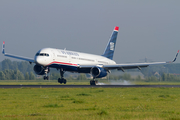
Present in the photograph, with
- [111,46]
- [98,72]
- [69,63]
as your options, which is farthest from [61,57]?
[111,46]

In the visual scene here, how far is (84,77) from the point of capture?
70.0 metres

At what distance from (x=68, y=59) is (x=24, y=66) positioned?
294ft

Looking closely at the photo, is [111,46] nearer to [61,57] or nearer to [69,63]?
[69,63]

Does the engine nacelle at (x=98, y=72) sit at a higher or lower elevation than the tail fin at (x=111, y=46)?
lower

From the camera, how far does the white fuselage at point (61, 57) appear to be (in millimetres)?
45938

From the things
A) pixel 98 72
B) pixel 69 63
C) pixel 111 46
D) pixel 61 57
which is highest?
pixel 111 46

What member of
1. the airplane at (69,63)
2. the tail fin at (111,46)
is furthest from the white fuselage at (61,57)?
the tail fin at (111,46)

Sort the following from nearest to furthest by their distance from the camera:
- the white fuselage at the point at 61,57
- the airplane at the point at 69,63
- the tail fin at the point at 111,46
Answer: the white fuselage at the point at 61,57 → the airplane at the point at 69,63 → the tail fin at the point at 111,46

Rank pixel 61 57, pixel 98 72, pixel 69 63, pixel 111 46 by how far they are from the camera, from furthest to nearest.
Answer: pixel 111 46, pixel 98 72, pixel 69 63, pixel 61 57

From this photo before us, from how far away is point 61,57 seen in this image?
4788 cm

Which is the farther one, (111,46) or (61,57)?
(111,46)

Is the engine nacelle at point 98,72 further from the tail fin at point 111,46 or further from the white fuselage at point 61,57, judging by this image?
the tail fin at point 111,46

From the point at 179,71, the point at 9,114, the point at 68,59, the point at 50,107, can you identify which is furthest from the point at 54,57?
the point at 179,71

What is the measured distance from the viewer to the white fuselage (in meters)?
45.9
